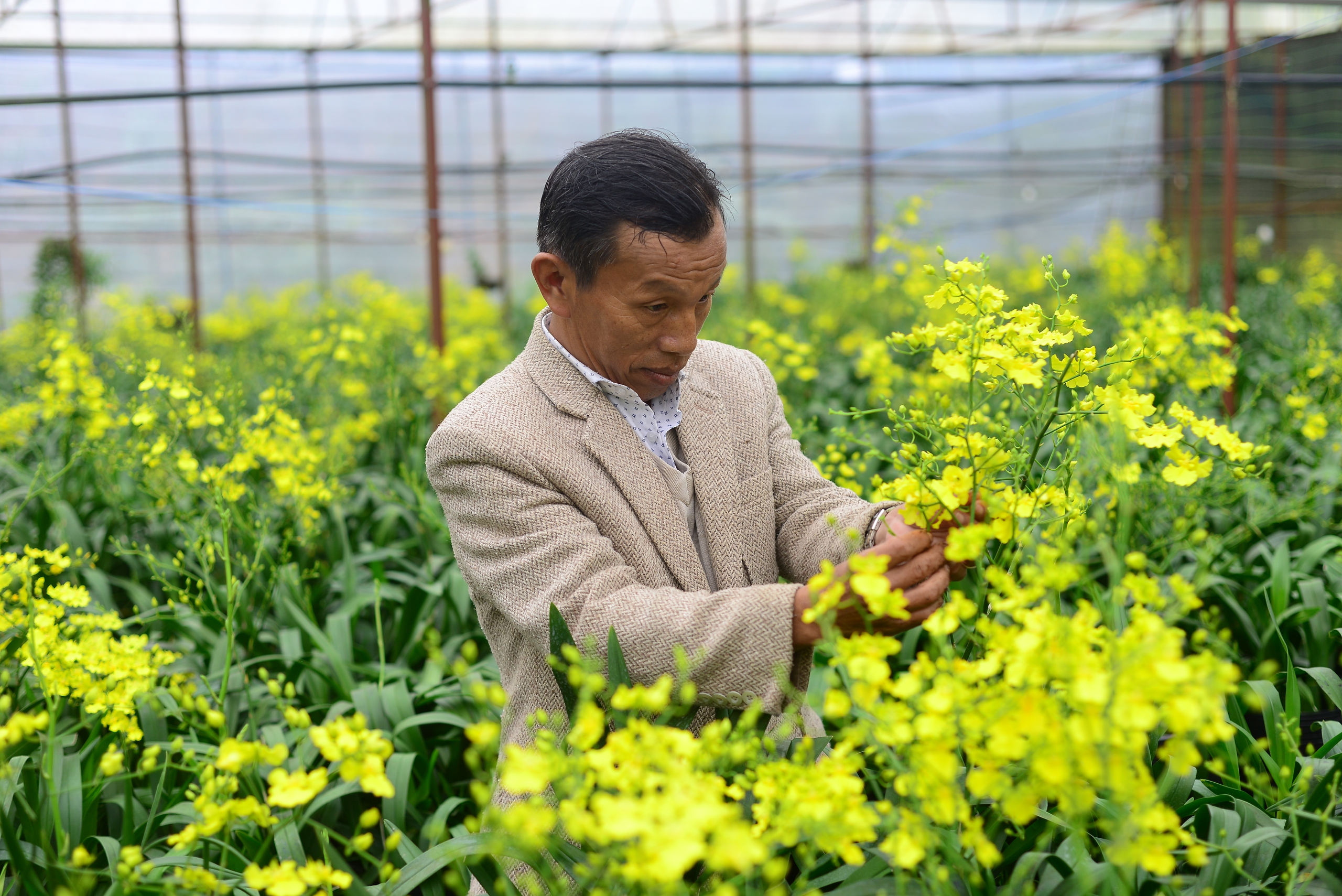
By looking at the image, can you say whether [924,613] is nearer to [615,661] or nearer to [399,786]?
[615,661]

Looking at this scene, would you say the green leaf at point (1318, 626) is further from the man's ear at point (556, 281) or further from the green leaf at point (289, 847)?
the green leaf at point (289, 847)

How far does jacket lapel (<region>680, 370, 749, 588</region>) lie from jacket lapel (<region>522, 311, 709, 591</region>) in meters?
0.05

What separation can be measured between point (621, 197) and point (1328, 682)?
1.54m

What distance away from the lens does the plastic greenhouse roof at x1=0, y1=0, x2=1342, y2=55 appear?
12039 mm

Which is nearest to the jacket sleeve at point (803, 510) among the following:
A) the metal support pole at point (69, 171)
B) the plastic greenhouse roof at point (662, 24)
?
the metal support pole at point (69, 171)

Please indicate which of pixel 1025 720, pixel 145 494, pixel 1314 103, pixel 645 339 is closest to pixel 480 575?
pixel 645 339

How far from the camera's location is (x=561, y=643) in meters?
1.27

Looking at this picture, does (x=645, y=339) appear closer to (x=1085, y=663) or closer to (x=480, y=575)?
(x=480, y=575)

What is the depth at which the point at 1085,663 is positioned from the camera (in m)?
0.76

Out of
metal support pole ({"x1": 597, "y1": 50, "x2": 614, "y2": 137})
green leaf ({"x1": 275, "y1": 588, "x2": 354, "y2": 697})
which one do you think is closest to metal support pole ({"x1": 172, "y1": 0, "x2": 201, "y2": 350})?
green leaf ({"x1": 275, "y1": 588, "x2": 354, "y2": 697})

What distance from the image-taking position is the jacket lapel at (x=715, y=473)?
5.00ft

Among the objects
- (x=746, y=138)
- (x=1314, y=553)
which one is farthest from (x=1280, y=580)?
(x=746, y=138)

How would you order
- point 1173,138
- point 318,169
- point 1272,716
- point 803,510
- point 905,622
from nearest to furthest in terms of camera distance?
point 905,622 → point 803,510 → point 1272,716 → point 318,169 → point 1173,138

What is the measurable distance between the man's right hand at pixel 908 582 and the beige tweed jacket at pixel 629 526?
0.08 ft
